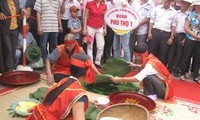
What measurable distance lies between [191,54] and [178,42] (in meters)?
0.29

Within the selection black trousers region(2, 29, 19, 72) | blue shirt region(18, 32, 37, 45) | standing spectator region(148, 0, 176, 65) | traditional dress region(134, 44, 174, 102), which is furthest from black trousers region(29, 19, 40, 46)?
traditional dress region(134, 44, 174, 102)

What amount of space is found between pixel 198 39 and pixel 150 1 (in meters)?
1.05

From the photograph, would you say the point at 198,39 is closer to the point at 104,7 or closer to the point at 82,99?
the point at 104,7

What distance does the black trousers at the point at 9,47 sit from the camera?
3.42 metres

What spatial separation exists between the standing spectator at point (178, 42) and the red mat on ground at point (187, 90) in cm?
33

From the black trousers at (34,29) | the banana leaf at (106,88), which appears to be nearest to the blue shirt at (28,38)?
the black trousers at (34,29)

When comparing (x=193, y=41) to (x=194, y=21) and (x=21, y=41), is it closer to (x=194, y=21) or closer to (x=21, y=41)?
(x=194, y=21)

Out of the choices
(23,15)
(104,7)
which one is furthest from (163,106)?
(23,15)

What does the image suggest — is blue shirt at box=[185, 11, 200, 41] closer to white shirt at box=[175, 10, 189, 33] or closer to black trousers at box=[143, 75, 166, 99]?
white shirt at box=[175, 10, 189, 33]

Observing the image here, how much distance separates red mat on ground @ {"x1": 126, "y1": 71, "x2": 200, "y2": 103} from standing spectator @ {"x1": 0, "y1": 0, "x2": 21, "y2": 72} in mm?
2362

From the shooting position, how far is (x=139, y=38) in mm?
4367

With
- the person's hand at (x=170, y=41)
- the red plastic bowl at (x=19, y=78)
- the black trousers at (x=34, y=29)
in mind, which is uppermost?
the black trousers at (x=34, y=29)

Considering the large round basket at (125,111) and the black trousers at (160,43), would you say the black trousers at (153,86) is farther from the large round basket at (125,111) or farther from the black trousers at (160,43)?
the black trousers at (160,43)

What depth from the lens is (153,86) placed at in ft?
9.25
